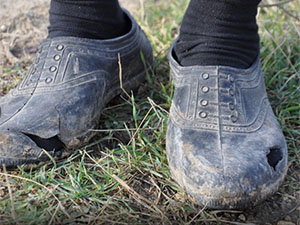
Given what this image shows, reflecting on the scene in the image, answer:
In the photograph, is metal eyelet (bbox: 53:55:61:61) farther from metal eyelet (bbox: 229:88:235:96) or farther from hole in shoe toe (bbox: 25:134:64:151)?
metal eyelet (bbox: 229:88:235:96)

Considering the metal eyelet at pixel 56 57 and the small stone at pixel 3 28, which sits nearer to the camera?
the metal eyelet at pixel 56 57

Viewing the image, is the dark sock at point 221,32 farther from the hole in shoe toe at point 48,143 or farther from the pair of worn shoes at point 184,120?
the hole in shoe toe at point 48,143

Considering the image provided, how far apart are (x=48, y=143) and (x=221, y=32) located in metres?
0.64

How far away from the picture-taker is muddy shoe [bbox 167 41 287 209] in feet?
3.34

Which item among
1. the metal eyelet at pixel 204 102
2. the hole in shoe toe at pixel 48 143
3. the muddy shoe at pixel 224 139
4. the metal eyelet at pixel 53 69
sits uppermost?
the metal eyelet at pixel 53 69

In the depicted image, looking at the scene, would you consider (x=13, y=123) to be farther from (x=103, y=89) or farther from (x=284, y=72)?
(x=284, y=72)

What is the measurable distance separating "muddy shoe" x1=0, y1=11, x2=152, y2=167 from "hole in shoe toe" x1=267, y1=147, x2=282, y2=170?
22.5 inches

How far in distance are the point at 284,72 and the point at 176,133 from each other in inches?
30.4

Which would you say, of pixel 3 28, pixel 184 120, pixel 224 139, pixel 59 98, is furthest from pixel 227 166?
pixel 3 28

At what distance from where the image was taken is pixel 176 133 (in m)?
1.15

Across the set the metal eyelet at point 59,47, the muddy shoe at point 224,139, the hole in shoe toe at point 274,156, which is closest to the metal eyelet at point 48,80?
the metal eyelet at point 59,47

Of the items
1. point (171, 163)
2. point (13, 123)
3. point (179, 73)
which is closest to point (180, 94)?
point (179, 73)

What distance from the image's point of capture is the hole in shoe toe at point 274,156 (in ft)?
3.60

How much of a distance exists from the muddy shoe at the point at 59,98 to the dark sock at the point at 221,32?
0.28m
